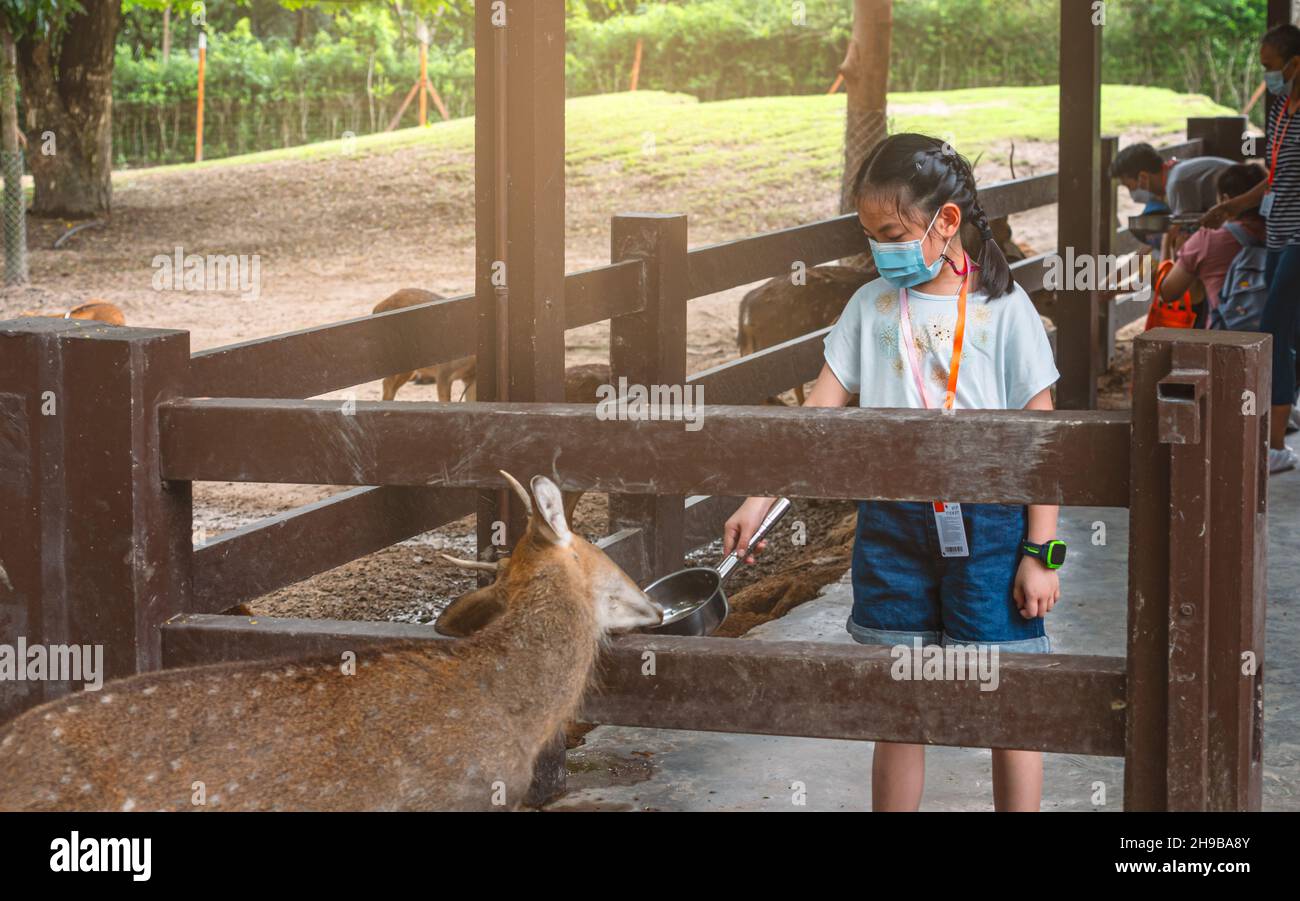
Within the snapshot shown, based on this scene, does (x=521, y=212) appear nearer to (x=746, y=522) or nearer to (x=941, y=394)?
(x=746, y=522)

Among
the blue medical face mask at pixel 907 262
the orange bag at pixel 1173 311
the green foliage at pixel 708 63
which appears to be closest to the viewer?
the blue medical face mask at pixel 907 262

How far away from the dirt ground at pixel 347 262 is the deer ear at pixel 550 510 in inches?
143

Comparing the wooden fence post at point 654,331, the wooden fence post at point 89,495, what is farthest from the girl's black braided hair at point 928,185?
the wooden fence post at point 654,331

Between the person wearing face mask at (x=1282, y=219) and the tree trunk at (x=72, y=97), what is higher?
the tree trunk at (x=72, y=97)

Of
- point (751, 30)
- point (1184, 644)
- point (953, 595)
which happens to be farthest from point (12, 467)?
point (751, 30)

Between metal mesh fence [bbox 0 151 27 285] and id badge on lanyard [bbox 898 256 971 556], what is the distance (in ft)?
45.8

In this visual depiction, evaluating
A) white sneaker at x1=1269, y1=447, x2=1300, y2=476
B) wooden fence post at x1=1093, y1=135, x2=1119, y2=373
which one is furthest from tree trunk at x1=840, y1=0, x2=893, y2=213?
white sneaker at x1=1269, y1=447, x2=1300, y2=476

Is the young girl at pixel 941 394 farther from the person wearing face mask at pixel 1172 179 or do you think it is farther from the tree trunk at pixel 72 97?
the tree trunk at pixel 72 97

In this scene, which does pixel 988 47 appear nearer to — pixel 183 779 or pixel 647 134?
pixel 647 134

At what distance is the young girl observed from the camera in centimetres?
353

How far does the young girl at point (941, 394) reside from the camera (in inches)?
139

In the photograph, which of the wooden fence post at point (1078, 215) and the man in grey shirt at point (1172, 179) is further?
the man in grey shirt at point (1172, 179)

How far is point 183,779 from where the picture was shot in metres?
2.81

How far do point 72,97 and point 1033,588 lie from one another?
59.7ft
